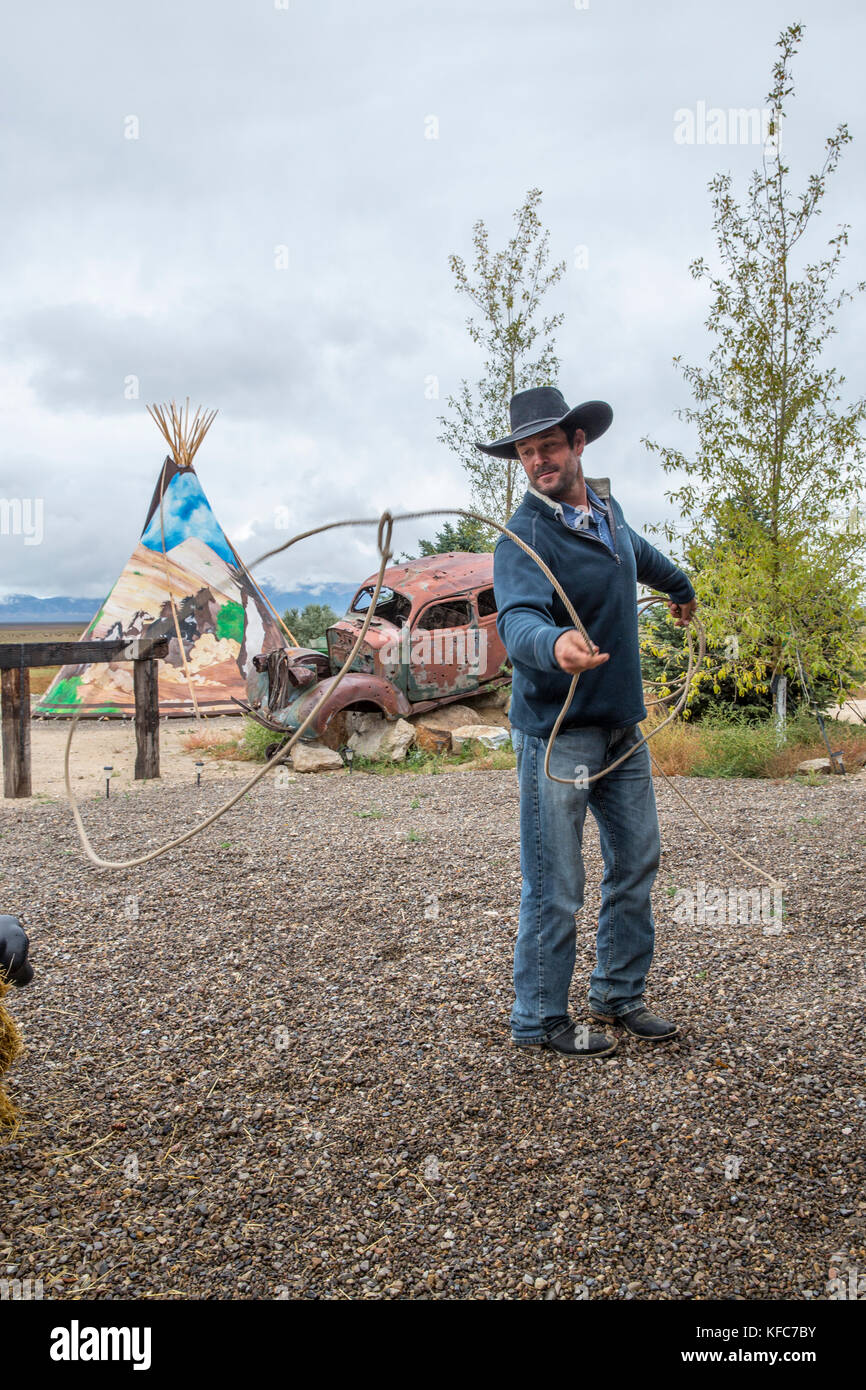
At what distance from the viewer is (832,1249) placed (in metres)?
2.04

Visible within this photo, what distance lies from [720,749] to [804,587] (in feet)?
5.41

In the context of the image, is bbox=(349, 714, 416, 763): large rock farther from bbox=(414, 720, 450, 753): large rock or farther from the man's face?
the man's face

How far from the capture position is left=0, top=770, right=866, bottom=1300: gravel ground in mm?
2068

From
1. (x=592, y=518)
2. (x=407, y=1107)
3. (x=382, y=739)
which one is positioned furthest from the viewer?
(x=382, y=739)

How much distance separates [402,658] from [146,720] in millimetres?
2873

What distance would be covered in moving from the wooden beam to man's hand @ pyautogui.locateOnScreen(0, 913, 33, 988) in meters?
6.24

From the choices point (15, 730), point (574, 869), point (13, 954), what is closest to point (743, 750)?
point (574, 869)

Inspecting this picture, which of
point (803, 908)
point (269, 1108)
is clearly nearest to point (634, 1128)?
point (269, 1108)

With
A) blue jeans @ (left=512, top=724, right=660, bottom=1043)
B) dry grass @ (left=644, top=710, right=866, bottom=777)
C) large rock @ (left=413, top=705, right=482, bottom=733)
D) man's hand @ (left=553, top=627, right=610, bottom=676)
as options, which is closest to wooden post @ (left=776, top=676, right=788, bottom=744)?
dry grass @ (left=644, top=710, right=866, bottom=777)

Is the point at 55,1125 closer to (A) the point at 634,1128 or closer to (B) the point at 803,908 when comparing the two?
(A) the point at 634,1128

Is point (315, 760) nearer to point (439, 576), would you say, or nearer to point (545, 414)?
point (439, 576)

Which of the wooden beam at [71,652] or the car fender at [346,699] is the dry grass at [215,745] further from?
the wooden beam at [71,652]

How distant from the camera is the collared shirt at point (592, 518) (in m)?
2.75

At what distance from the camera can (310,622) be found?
704 inches
